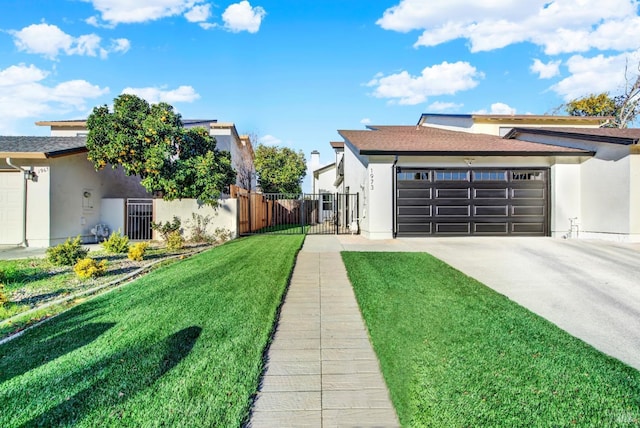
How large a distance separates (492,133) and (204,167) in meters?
16.0

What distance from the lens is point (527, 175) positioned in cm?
1266

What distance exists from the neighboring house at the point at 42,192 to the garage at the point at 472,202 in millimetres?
12063

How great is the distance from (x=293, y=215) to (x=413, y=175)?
1343 cm

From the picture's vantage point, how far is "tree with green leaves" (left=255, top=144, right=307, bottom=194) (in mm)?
28828

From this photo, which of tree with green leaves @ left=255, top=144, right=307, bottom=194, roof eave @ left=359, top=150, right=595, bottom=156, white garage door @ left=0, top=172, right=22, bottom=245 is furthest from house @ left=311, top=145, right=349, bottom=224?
white garage door @ left=0, top=172, right=22, bottom=245

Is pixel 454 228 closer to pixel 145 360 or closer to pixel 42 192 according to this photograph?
pixel 145 360

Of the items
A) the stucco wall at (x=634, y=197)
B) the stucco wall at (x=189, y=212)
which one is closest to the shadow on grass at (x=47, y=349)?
the stucco wall at (x=189, y=212)

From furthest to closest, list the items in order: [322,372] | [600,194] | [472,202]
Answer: [472,202], [600,194], [322,372]

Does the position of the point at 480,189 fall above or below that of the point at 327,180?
below

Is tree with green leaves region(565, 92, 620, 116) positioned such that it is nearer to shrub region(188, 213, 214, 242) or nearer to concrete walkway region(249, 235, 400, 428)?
shrub region(188, 213, 214, 242)

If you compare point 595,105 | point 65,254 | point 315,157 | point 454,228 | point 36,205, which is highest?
point 595,105

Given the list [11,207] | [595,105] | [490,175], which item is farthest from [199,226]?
[595,105]

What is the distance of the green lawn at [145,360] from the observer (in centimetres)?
259

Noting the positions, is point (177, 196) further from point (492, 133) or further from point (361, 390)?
point (492, 133)
